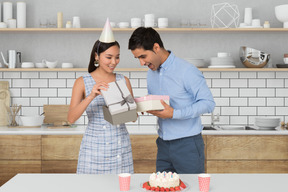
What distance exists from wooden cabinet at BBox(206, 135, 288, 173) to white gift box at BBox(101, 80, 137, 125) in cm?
175

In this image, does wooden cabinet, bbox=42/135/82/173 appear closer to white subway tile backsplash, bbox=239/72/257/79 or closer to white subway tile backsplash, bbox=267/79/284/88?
white subway tile backsplash, bbox=239/72/257/79

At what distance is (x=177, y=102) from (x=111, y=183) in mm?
717

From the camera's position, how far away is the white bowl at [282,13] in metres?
3.79

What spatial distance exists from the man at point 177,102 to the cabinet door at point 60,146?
4.77ft

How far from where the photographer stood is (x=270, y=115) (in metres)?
4.05

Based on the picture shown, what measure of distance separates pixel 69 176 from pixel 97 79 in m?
0.72

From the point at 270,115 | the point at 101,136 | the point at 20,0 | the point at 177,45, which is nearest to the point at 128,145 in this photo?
the point at 101,136

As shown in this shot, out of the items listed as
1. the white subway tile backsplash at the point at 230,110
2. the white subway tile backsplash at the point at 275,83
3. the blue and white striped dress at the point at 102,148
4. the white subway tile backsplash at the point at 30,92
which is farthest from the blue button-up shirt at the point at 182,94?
the white subway tile backsplash at the point at 30,92

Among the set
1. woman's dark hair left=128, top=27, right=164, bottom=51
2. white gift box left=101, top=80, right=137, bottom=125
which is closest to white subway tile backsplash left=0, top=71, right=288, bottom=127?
woman's dark hair left=128, top=27, right=164, bottom=51

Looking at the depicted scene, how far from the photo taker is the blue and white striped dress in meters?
2.12

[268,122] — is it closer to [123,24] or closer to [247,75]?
[247,75]

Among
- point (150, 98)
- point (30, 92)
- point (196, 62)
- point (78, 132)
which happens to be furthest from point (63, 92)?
point (150, 98)

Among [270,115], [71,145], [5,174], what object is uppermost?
[270,115]

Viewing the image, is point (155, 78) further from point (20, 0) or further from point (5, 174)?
point (20, 0)
